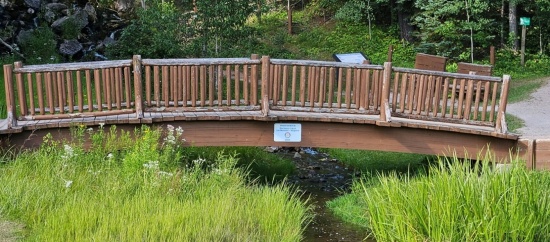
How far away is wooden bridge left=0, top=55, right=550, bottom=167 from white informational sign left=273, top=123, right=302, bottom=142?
0.05 feet


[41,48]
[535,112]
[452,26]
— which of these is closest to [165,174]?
[535,112]

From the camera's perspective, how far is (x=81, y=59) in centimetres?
2364

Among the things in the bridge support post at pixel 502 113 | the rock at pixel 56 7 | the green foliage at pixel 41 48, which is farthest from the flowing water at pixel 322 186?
the rock at pixel 56 7

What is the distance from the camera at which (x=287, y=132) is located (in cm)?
1238

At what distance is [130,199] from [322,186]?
5208 mm

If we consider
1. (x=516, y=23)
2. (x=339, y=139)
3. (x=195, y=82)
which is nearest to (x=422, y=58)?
(x=516, y=23)

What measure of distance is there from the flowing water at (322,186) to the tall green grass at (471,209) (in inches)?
81.8

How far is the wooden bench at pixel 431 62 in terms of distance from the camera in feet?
65.7

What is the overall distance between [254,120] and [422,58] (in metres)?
9.56

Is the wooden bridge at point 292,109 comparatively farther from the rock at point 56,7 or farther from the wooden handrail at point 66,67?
the rock at point 56,7

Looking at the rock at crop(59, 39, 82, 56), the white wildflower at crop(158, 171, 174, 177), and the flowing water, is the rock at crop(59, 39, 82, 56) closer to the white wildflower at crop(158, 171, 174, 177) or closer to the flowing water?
the flowing water

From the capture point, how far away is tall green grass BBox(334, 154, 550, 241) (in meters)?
A: 7.63

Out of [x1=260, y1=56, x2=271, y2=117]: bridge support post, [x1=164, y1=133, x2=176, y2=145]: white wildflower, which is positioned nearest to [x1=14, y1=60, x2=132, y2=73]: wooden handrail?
[x1=164, y1=133, x2=176, y2=145]: white wildflower

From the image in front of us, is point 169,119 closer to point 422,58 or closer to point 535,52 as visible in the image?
point 422,58
